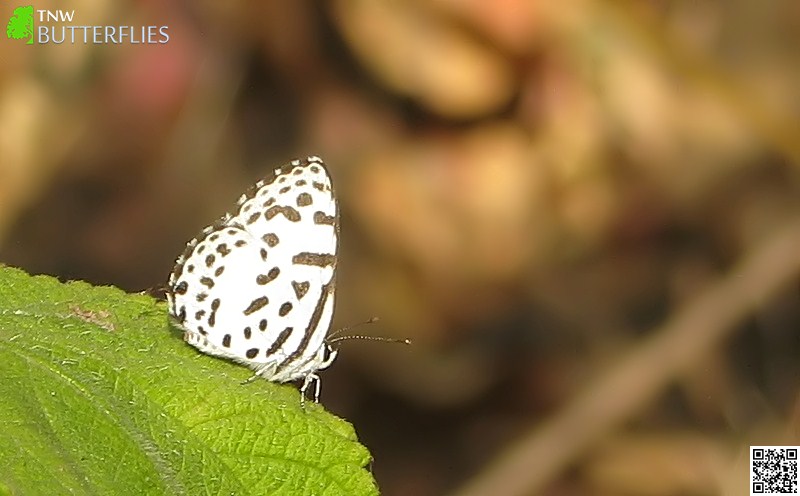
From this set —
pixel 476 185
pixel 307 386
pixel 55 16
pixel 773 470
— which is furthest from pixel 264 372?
pixel 476 185

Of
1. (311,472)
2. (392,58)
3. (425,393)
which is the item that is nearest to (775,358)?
(425,393)

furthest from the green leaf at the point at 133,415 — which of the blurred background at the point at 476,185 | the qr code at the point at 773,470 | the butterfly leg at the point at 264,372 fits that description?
the blurred background at the point at 476,185

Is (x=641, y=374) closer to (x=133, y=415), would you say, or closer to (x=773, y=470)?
(x=773, y=470)

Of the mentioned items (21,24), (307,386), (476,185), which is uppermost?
(21,24)

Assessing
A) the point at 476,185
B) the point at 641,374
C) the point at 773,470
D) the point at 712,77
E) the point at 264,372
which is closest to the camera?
the point at 264,372

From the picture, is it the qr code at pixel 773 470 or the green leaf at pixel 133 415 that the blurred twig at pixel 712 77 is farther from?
the green leaf at pixel 133 415

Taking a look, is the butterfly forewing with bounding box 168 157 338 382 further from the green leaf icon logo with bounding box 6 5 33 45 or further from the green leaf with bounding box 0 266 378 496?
the green leaf icon logo with bounding box 6 5 33 45
